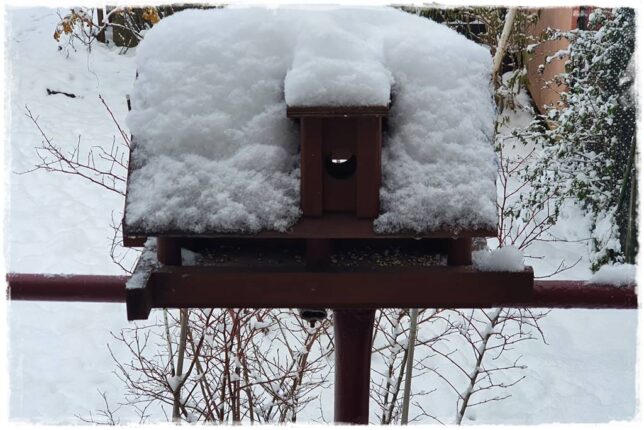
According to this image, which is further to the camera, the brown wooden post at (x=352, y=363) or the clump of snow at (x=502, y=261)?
the brown wooden post at (x=352, y=363)

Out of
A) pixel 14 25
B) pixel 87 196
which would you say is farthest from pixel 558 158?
pixel 14 25

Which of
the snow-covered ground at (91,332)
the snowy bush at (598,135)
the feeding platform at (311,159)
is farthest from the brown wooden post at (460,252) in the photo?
the snowy bush at (598,135)

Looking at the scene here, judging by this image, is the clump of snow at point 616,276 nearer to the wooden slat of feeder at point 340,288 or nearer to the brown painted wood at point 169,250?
the wooden slat of feeder at point 340,288

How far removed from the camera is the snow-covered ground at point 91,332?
3676mm

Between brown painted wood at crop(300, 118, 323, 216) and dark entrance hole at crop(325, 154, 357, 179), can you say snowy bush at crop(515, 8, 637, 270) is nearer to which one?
dark entrance hole at crop(325, 154, 357, 179)

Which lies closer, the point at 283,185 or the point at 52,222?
the point at 283,185

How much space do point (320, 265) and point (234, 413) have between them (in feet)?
5.64

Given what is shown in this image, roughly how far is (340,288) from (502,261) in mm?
317

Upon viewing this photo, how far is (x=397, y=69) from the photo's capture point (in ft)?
4.08

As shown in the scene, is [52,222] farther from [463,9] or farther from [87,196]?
[463,9]

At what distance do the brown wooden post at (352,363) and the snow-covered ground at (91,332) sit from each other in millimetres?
1458

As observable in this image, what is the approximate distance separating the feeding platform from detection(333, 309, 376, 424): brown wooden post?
0.11 metres

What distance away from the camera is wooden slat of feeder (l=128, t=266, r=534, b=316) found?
122cm

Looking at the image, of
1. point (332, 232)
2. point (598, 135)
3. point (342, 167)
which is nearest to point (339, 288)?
point (332, 232)
